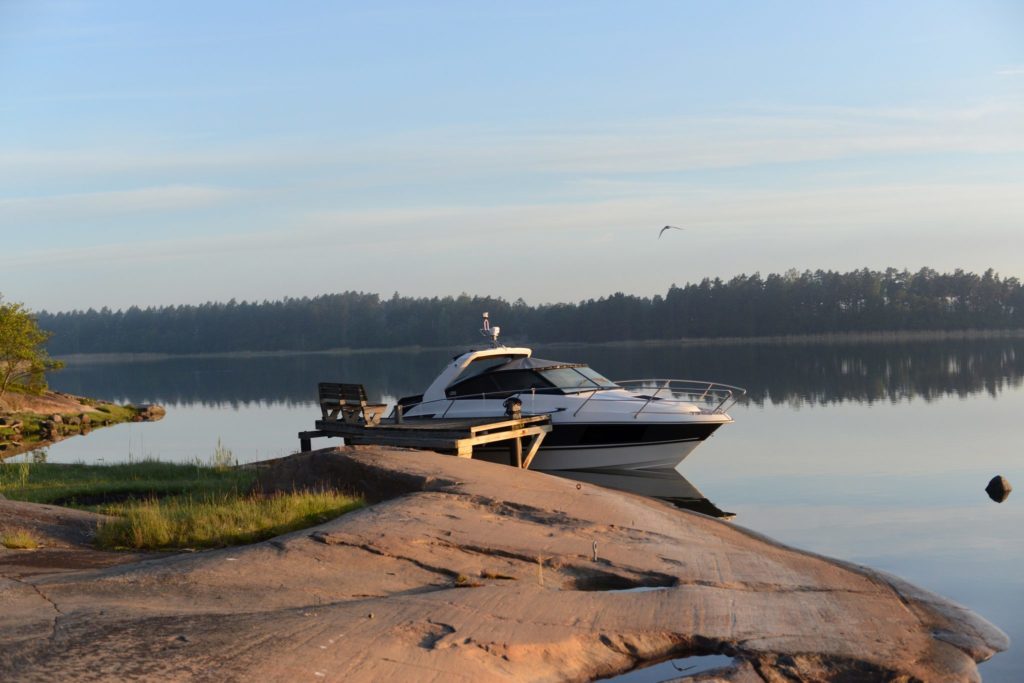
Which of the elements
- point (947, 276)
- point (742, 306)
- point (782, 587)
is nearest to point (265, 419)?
point (782, 587)

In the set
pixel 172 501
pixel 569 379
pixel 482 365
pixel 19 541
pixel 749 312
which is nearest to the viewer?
pixel 19 541

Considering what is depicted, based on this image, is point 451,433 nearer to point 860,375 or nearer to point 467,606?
point 467,606

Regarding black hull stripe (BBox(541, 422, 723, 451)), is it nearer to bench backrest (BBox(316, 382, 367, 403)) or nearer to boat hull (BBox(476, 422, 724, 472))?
boat hull (BBox(476, 422, 724, 472))

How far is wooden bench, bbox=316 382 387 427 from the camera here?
19484mm

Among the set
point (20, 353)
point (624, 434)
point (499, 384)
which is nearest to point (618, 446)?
point (624, 434)

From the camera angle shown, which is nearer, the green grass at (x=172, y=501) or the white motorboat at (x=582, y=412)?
the green grass at (x=172, y=501)

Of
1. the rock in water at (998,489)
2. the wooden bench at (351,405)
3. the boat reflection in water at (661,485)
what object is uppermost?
the wooden bench at (351,405)

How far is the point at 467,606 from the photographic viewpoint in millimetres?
7957

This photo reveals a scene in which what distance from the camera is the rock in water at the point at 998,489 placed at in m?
17.0

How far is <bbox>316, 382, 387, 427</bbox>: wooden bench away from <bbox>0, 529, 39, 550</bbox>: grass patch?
9393mm

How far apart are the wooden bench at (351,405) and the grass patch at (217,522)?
744 cm

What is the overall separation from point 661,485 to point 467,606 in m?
12.4

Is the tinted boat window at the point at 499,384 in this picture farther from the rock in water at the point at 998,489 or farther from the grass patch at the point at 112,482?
the rock in water at the point at 998,489

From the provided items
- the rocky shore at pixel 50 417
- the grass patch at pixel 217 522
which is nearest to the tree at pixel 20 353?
the rocky shore at pixel 50 417
